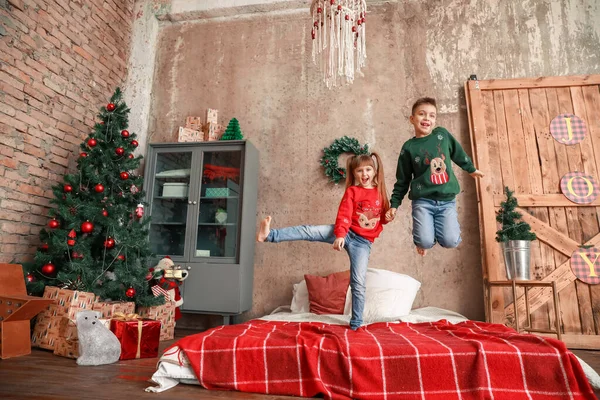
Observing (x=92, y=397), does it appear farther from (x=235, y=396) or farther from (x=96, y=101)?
(x=96, y=101)

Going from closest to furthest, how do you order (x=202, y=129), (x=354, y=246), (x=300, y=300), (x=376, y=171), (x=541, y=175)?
(x=354, y=246) → (x=376, y=171) → (x=300, y=300) → (x=541, y=175) → (x=202, y=129)

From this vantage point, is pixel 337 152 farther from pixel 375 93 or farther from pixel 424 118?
pixel 424 118

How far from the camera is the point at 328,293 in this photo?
3246 mm

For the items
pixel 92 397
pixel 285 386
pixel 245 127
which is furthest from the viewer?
pixel 245 127

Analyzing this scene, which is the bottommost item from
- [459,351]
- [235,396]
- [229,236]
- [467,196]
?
[235,396]

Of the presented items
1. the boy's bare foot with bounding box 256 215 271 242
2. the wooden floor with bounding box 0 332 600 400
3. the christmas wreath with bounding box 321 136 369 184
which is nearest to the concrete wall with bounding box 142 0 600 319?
the christmas wreath with bounding box 321 136 369 184

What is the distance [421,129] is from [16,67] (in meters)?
3.25

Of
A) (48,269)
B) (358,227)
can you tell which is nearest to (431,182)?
(358,227)

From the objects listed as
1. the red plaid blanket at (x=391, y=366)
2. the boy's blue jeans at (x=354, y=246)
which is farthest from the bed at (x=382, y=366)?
the boy's blue jeans at (x=354, y=246)

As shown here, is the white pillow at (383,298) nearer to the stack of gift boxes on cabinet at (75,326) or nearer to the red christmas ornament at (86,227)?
the stack of gift boxes on cabinet at (75,326)

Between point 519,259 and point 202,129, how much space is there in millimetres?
3339

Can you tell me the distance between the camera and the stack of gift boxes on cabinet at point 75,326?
2486 millimetres

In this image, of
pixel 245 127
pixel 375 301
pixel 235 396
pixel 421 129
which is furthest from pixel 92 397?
pixel 245 127

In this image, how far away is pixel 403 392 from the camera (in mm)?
1671
